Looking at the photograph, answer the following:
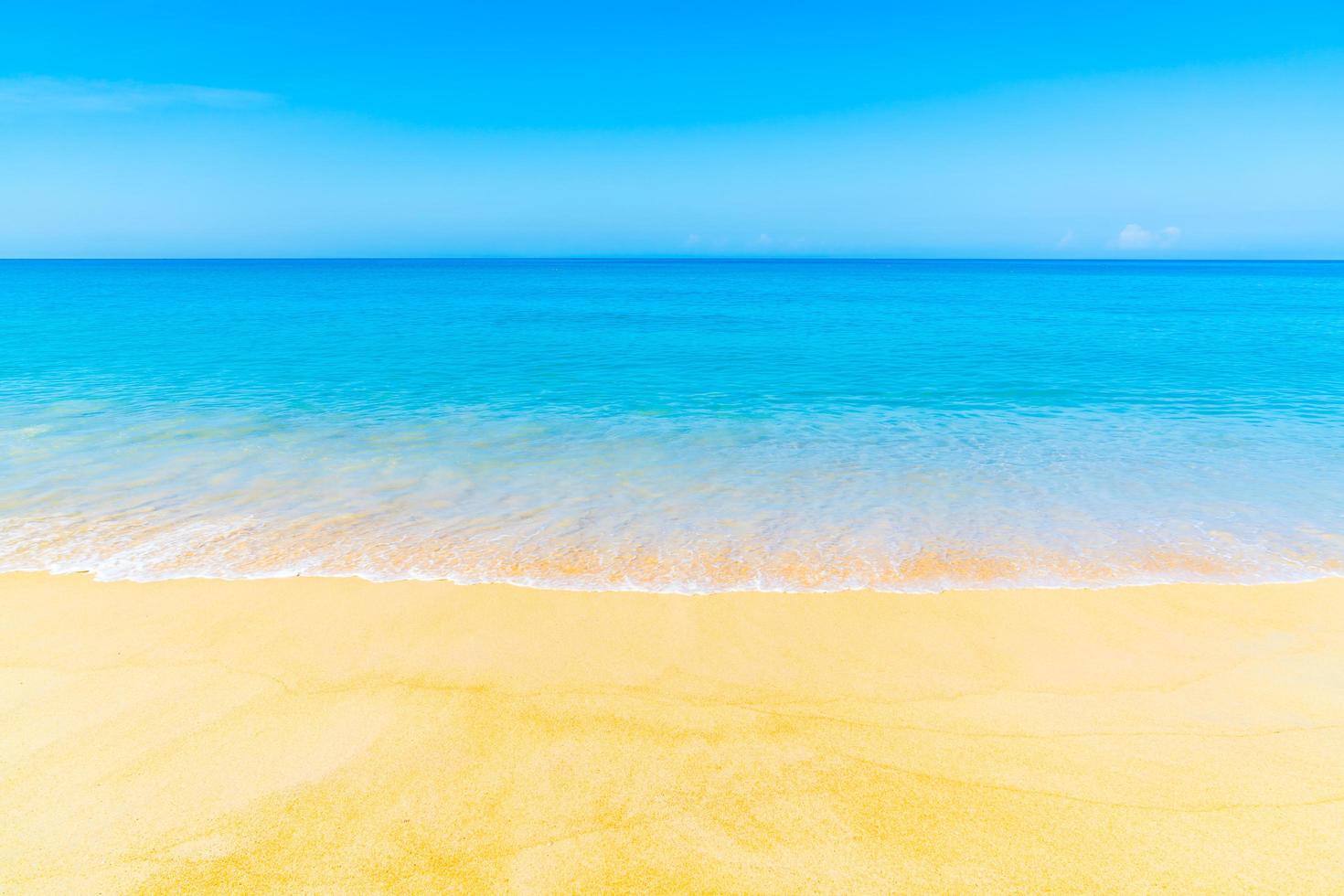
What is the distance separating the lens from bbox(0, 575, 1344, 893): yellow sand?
375 cm

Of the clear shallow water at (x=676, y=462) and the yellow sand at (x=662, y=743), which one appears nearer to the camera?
the yellow sand at (x=662, y=743)

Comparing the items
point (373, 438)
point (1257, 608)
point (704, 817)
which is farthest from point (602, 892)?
point (373, 438)

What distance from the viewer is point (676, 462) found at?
1163 centimetres

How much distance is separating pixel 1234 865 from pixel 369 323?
37.1 metres

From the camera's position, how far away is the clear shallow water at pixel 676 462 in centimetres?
784

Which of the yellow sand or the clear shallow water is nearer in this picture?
the yellow sand

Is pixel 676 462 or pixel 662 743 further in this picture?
pixel 676 462

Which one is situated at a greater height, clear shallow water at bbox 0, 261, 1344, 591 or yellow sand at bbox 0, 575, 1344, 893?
clear shallow water at bbox 0, 261, 1344, 591

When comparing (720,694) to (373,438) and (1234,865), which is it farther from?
(373,438)

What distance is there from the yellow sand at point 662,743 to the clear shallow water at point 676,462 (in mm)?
1041

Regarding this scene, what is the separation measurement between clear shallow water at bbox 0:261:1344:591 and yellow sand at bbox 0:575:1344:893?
1041 mm

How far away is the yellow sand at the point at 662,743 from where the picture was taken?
3.75 meters

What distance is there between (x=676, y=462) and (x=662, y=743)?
7.17m

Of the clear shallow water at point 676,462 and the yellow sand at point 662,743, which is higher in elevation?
the clear shallow water at point 676,462
